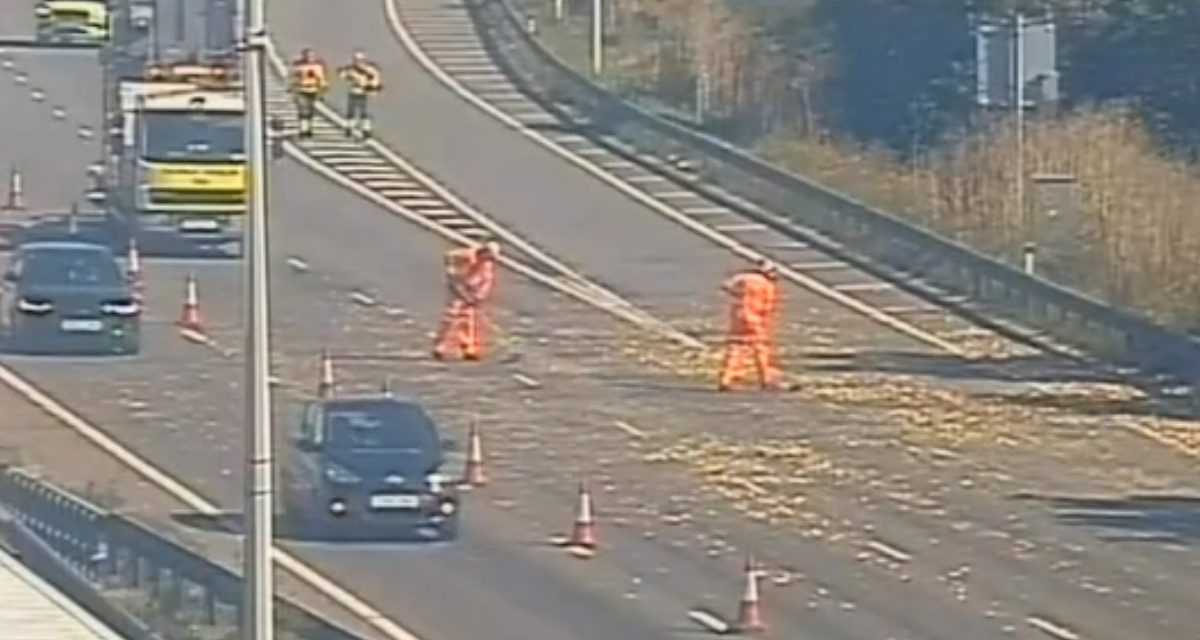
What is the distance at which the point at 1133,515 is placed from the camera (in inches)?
1409

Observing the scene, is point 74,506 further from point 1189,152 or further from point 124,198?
point 1189,152

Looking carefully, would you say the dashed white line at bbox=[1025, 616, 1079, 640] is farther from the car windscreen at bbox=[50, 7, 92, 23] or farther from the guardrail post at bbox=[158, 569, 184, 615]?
the car windscreen at bbox=[50, 7, 92, 23]

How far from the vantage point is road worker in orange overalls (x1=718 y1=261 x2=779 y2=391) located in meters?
41.9

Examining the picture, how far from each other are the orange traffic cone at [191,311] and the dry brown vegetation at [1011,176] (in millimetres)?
11014

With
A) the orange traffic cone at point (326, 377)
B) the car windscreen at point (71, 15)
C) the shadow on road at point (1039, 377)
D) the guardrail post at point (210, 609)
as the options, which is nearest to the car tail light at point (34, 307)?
the orange traffic cone at point (326, 377)

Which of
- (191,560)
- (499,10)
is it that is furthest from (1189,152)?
(191,560)

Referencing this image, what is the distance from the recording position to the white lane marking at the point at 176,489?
30.7m

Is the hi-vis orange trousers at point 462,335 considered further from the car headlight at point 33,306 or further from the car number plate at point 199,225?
the car number plate at point 199,225

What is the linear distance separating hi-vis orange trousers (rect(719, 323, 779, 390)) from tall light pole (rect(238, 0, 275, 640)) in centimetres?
2035

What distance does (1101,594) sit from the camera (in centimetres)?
3175

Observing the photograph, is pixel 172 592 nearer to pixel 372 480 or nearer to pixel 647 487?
pixel 372 480

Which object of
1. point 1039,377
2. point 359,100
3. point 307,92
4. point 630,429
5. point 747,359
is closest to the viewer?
point 630,429

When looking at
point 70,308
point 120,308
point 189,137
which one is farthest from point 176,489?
point 189,137

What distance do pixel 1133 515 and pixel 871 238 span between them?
646 inches
